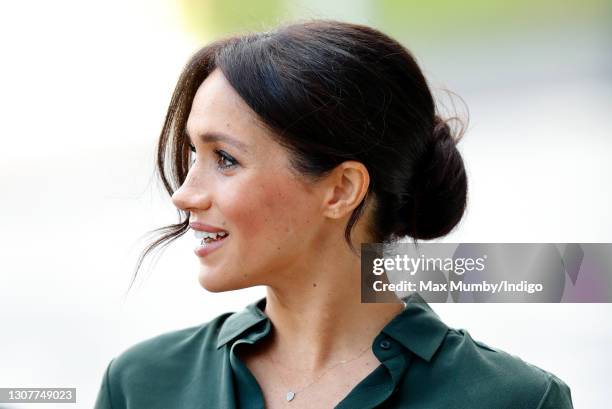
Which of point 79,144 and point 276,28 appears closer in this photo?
point 276,28

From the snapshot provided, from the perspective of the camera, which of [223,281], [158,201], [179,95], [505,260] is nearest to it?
[223,281]

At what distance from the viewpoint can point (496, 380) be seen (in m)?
1.51

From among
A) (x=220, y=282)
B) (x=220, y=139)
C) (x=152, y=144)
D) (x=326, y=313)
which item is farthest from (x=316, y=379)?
(x=152, y=144)

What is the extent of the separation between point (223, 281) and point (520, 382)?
539mm

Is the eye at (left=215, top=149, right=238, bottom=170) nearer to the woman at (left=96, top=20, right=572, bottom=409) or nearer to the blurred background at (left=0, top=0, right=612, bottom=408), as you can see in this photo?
the woman at (left=96, top=20, right=572, bottom=409)

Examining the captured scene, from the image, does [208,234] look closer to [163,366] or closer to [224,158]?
[224,158]

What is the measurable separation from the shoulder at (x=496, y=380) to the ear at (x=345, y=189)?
1.00 feet

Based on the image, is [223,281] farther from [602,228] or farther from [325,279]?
[602,228]

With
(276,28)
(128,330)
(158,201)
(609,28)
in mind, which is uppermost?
(276,28)

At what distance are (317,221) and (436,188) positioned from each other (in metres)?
0.24

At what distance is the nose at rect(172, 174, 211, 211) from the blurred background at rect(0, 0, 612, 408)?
100 cm

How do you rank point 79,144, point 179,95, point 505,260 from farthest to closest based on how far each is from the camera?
point 79,144 → point 505,260 → point 179,95

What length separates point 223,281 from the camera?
151 cm

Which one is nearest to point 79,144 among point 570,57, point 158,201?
point 158,201
